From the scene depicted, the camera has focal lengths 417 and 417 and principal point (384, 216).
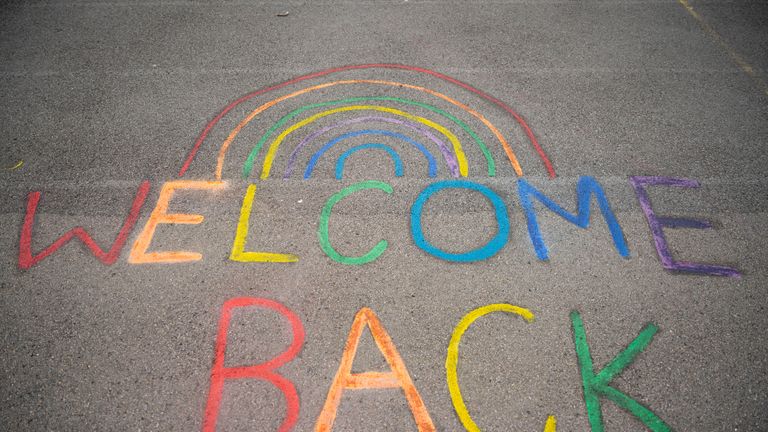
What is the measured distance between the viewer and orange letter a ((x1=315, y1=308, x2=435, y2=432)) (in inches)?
98.4

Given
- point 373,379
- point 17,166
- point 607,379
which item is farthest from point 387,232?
point 17,166

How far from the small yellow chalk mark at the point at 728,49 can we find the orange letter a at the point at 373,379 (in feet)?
17.6

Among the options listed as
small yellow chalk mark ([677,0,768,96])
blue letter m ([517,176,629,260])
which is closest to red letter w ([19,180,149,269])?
blue letter m ([517,176,629,260])

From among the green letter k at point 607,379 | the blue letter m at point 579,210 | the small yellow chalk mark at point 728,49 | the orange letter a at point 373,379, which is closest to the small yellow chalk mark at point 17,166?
the orange letter a at point 373,379

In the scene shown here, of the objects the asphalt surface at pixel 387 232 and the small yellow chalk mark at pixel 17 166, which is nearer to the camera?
the asphalt surface at pixel 387 232

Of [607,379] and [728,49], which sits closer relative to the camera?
[607,379]

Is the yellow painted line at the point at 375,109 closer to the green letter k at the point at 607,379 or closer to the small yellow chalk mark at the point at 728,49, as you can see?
the green letter k at the point at 607,379

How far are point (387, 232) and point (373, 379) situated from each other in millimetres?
1214

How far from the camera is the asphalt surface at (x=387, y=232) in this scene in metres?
2.61

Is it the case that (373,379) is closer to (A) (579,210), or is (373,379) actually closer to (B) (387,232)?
(B) (387,232)

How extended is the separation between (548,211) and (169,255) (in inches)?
124

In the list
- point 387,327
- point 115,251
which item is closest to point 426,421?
point 387,327

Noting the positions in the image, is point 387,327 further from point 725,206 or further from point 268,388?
point 725,206

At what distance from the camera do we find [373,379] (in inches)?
104
